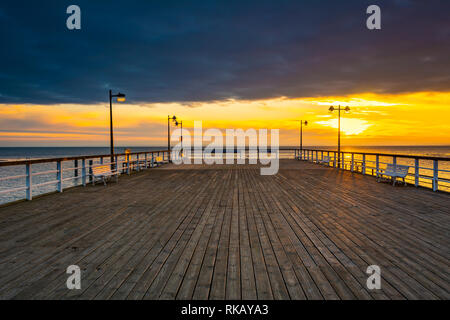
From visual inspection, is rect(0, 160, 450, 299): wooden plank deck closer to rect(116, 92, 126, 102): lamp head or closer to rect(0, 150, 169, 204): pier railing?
rect(0, 150, 169, 204): pier railing

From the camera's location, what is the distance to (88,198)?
823cm

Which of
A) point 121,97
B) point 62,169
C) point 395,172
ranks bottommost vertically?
point 395,172

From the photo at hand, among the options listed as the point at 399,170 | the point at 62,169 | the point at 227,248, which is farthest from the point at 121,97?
the point at 399,170

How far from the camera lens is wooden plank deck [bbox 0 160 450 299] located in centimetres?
288

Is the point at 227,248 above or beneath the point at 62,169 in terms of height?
beneath

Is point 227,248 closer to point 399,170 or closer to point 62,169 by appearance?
point 62,169

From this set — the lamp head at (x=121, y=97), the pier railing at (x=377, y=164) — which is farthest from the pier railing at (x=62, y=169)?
the pier railing at (x=377, y=164)

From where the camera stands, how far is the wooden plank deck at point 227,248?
2.88 meters

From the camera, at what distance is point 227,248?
404 cm

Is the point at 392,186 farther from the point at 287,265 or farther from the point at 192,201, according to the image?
the point at 287,265

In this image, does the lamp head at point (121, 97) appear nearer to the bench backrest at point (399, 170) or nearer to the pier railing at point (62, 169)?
the pier railing at point (62, 169)
